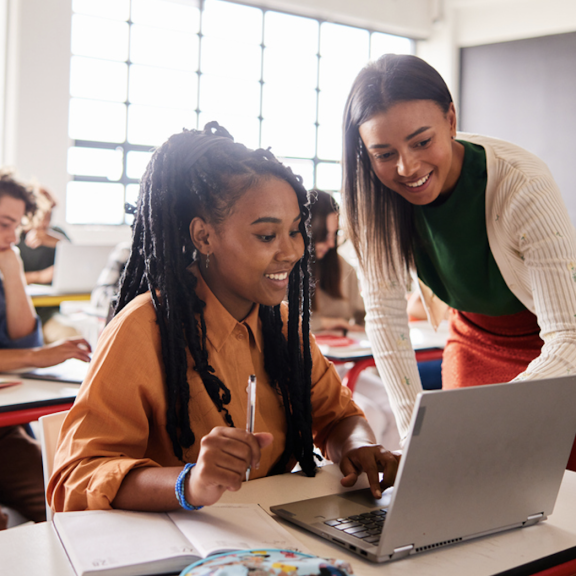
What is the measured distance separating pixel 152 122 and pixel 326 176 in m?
2.39

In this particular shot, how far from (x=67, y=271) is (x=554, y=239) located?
11.5ft

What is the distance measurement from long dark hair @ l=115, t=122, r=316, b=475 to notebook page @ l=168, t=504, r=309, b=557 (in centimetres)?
20

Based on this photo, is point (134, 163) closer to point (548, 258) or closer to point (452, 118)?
point (452, 118)

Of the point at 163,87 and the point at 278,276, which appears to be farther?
the point at 163,87

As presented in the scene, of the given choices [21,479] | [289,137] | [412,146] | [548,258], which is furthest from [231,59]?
[548,258]

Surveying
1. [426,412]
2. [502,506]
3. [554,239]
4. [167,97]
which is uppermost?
[167,97]

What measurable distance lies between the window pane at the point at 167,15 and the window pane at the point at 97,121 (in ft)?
3.02

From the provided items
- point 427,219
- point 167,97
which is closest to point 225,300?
point 427,219

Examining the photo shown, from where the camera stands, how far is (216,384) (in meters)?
1.14

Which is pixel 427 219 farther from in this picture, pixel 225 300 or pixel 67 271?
pixel 67 271

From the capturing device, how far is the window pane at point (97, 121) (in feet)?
21.3

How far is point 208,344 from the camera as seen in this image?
1.20m

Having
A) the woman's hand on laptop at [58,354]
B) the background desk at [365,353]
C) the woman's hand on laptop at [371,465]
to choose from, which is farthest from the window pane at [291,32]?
the woman's hand on laptop at [371,465]

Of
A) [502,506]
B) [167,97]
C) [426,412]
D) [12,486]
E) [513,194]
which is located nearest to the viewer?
[426,412]
